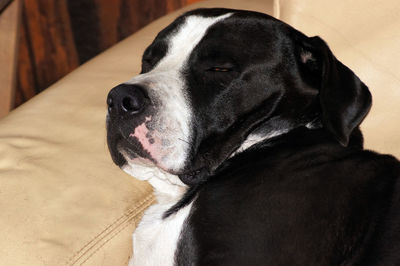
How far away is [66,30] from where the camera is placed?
321 cm

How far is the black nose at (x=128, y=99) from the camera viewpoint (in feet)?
4.58

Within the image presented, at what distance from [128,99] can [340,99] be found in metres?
0.50

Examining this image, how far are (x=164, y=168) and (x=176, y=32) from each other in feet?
1.35

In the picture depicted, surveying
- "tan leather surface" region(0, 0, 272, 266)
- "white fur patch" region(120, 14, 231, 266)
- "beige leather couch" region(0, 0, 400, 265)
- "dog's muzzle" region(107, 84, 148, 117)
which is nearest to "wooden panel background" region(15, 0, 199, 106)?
"beige leather couch" region(0, 0, 400, 265)

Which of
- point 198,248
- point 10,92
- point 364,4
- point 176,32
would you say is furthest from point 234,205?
point 10,92

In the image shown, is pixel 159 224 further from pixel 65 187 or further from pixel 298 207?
pixel 298 207

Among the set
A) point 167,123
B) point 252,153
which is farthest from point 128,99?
point 252,153

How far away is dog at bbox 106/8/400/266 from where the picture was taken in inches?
52.6

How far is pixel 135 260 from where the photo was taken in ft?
5.02

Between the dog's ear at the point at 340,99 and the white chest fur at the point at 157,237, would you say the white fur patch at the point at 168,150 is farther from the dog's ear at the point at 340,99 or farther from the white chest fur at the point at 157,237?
the dog's ear at the point at 340,99

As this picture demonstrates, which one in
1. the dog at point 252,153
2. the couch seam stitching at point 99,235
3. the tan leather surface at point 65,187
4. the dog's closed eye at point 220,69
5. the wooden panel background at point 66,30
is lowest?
the wooden panel background at point 66,30

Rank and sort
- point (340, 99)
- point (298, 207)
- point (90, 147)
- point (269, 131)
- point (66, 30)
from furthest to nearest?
point (66, 30)
point (90, 147)
point (269, 131)
point (340, 99)
point (298, 207)

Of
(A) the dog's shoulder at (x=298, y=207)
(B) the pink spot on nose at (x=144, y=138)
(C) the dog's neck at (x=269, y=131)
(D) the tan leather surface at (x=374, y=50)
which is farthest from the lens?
(D) the tan leather surface at (x=374, y=50)

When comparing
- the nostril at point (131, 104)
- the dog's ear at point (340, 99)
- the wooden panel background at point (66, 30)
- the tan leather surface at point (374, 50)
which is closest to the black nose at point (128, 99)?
A: the nostril at point (131, 104)
